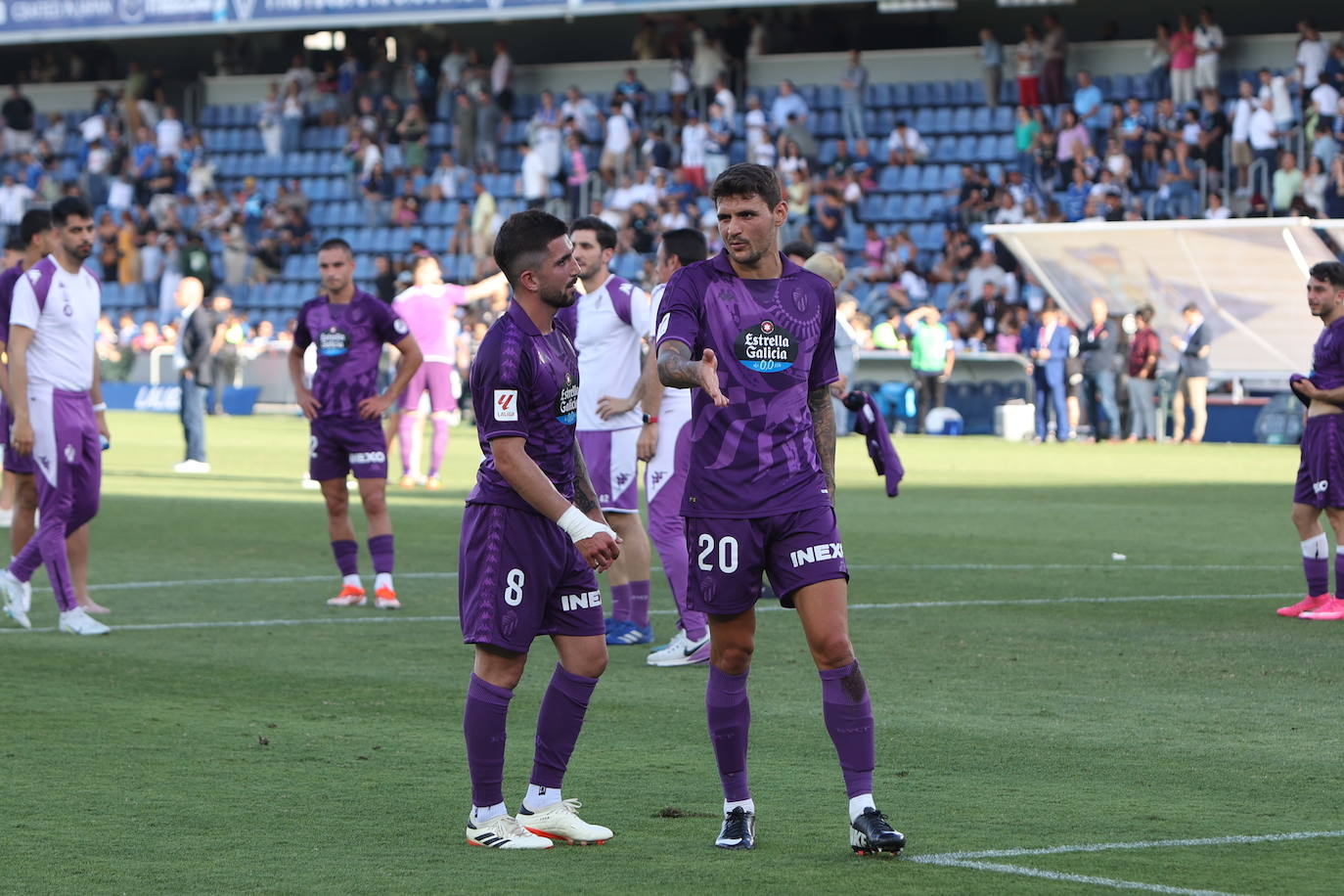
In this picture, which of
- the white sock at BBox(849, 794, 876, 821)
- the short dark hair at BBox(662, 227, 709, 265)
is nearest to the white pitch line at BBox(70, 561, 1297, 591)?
the short dark hair at BBox(662, 227, 709, 265)

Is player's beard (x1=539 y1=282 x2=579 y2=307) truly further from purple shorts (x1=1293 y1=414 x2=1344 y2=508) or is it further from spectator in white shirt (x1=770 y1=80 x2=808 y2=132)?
spectator in white shirt (x1=770 y1=80 x2=808 y2=132)

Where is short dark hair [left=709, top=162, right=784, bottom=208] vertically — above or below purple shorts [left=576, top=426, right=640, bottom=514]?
above

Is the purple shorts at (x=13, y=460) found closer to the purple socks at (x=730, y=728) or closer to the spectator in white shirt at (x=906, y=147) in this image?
A: the purple socks at (x=730, y=728)

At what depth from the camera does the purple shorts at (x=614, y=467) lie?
36.4 ft

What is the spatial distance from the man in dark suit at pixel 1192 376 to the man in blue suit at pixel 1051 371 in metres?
1.65

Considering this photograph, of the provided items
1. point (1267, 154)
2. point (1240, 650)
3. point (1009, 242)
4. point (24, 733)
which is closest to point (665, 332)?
point (24, 733)

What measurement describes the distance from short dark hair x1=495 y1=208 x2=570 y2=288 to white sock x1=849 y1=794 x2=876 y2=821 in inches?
74.0

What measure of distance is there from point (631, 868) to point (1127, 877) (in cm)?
139

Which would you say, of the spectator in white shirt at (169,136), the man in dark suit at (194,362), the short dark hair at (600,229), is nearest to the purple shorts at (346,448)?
the short dark hair at (600,229)

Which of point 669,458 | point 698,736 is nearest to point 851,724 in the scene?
point 698,736

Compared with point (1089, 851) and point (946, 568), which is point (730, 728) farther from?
point (946, 568)

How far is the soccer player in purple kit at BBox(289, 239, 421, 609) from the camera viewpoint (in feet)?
41.5

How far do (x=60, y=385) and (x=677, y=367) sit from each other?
6.14 m

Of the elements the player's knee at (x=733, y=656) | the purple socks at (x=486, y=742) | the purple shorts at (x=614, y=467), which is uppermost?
the purple shorts at (x=614, y=467)
